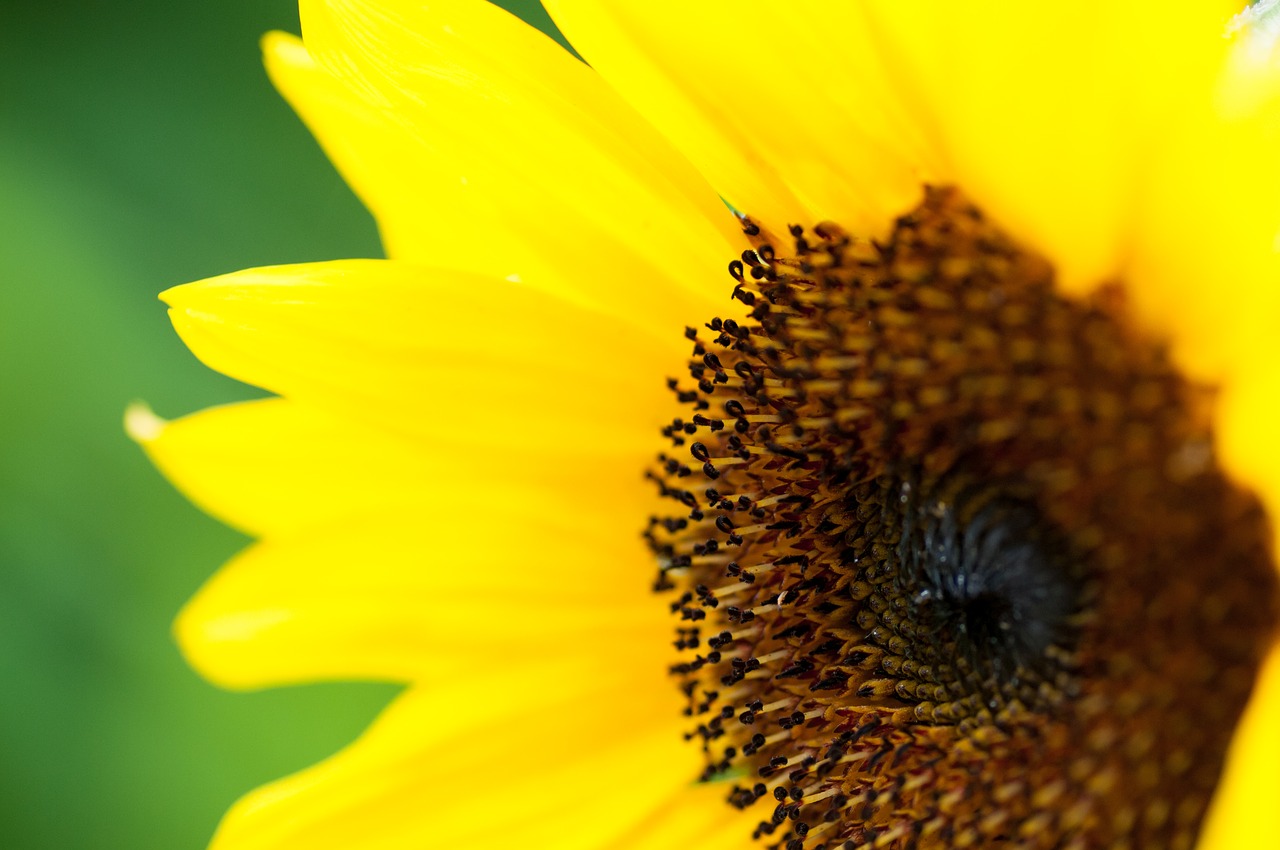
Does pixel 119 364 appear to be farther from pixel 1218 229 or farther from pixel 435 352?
pixel 1218 229

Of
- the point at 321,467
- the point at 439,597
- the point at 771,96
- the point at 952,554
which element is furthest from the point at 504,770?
the point at 771,96

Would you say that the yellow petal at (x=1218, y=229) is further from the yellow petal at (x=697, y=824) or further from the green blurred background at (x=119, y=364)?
the green blurred background at (x=119, y=364)

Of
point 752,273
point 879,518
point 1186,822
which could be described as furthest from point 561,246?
point 1186,822

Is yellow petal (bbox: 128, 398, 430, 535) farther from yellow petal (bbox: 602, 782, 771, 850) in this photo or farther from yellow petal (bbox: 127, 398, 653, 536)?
yellow petal (bbox: 602, 782, 771, 850)

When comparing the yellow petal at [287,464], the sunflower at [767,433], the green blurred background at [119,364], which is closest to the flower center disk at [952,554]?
the sunflower at [767,433]

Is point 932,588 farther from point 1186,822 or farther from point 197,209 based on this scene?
point 197,209

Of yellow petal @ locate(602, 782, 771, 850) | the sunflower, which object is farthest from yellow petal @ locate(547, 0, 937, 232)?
yellow petal @ locate(602, 782, 771, 850)
